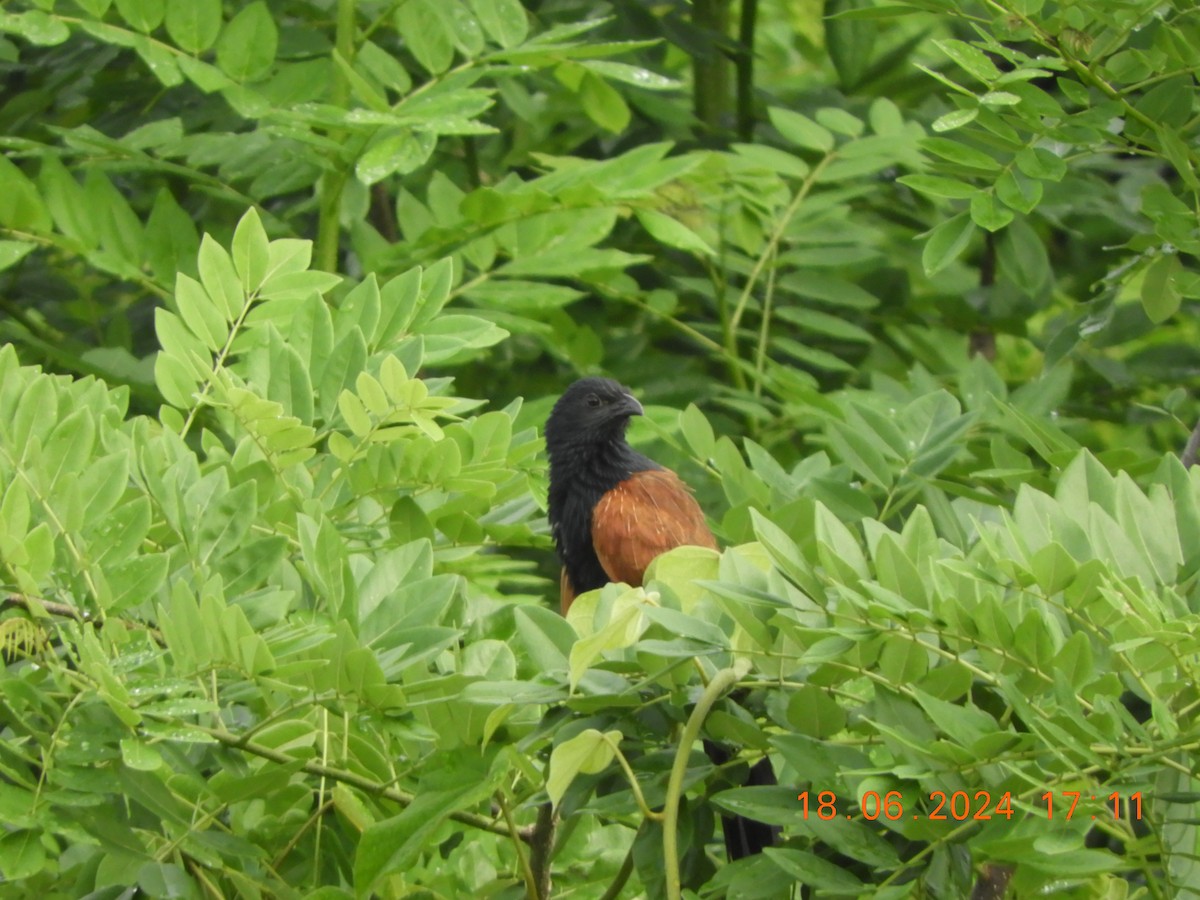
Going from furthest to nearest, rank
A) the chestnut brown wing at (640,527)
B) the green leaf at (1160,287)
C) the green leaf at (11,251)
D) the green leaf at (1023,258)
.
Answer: the green leaf at (1023,258), the chestnut brown wing at (640,527), the green leaf at (11,251), the green leaf at (1160,287)

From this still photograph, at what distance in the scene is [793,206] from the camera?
4.36 m

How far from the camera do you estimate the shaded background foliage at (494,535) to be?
1625mm

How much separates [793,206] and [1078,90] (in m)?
2.03

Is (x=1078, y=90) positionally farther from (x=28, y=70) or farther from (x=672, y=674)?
(x=28, y=70)

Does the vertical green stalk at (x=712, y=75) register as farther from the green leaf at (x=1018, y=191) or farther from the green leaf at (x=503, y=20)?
the green leaf at (x=1018, y=191)

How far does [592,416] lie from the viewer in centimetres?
383

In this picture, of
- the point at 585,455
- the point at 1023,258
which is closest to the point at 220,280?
the point at 585,455

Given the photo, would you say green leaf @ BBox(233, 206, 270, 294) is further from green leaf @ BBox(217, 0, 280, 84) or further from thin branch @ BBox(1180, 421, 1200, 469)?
thin branch @ BBox(1180, 421, 1200, 469)

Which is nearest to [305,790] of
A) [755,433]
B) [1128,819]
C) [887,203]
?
[1128,819]

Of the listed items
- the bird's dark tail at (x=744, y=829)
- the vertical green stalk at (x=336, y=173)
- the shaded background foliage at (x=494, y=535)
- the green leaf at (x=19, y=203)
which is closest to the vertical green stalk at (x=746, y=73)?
the shaded background foliage at (x=494, y=535)

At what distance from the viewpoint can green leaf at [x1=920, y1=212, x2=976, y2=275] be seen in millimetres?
2402

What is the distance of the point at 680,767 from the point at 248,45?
2.41 m
